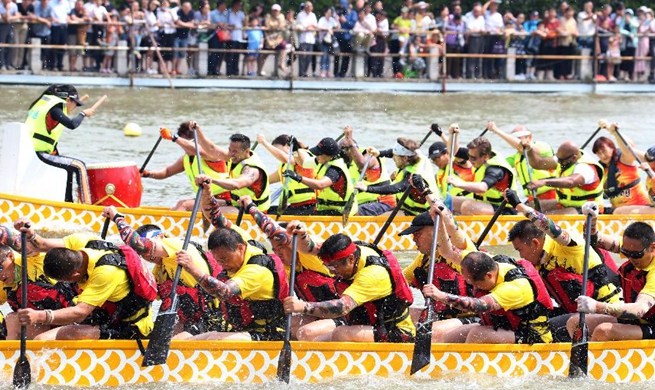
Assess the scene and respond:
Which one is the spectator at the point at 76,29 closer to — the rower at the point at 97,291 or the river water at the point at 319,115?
the river water at the point at 319,115

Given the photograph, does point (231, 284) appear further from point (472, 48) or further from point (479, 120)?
point (472, 48)

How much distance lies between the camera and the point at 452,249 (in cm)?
896

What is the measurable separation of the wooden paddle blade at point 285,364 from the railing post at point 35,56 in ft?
48.7

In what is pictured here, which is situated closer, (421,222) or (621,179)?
(421,222)

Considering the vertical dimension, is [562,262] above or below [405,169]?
below

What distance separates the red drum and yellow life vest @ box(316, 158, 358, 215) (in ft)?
A: 6.09

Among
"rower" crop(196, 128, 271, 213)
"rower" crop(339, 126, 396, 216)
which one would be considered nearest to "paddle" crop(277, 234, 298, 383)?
"rower" crop(196, 128, 271, 213)

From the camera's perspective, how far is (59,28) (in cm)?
2202

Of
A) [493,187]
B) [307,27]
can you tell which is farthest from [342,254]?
[307,27]

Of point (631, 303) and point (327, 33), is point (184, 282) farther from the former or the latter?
point (327, 33)

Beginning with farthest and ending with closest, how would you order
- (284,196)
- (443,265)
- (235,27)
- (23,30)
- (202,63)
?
(202,63) → (235,27) → (23,30) → (284,196) → (443,265)

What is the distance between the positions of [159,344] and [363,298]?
125 cm

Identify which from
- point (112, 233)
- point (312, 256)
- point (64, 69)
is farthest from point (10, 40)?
point (312, 256)

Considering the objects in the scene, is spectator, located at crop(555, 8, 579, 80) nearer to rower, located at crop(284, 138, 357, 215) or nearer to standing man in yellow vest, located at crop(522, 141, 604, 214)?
standing man in yellow vest, located at crop(522, 141, 604, 214)
